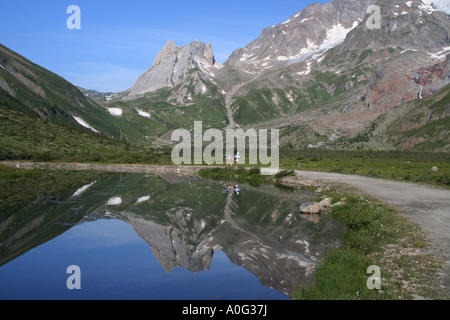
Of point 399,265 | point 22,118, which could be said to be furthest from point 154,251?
point 22,118

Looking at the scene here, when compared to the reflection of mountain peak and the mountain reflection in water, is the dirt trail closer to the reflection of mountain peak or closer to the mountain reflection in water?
the mountain reflection in water

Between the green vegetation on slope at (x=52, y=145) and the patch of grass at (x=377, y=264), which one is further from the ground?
the green vegetation on slope at (x=52, y=145)

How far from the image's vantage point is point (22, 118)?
13262 centimetres

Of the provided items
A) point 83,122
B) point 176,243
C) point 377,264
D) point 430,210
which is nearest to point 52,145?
point 83,122

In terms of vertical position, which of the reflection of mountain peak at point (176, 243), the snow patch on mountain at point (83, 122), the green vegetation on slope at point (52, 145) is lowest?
the reflection of mountain peak at point (176, 243)

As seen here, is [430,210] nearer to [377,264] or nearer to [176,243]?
[377,264]

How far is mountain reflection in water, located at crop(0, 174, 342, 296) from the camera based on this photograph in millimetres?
17969

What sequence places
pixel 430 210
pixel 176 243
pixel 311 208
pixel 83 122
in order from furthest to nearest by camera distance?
pixel 83 122
pixel 311 208
pixel 430 210
pixel 176 243

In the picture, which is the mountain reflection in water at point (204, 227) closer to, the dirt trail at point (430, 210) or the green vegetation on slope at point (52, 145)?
the dirt trail at point (430, 210)

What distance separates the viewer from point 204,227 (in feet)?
87.8

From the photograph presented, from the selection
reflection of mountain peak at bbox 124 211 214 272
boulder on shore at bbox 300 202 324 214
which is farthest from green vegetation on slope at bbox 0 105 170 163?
boulder on shore at bbox 300 202 324 214

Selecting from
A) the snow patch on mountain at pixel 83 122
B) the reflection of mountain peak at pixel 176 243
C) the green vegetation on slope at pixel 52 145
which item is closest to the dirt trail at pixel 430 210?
the reflection of mountain peak at pixel 176 243

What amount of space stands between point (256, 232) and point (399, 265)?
11.1 meters

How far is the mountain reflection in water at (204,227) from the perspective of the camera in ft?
59.0
